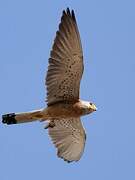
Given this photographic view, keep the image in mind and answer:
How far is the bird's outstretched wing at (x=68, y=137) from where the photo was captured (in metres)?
24.9

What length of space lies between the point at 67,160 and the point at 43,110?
1617 millimetres

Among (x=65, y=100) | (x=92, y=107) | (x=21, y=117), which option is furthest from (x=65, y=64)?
(x=21, y=117)

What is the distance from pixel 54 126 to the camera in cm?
2502

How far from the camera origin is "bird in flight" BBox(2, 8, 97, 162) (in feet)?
77.0

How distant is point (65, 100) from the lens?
24.5 m

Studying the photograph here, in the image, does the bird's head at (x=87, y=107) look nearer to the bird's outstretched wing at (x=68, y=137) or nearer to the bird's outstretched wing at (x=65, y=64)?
the bird's outstretched wing at (x=65, y=64)

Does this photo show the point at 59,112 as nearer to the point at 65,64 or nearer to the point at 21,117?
the point at 21,117

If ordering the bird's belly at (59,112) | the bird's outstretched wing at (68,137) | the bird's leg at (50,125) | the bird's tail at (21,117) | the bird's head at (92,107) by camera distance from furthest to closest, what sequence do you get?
1. the bird's outstretched wing at (68,137)
2. the bird's leg at (50,125)
3. the bird's head at (92,107)
4. the bird's belly at (59,112)
5. the bird's tail at (21,117)

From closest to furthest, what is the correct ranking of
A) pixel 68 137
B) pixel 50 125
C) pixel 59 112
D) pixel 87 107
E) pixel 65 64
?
pixel 65 64
pixel 59 112
pixel 87 107
pixel 50 125
pixel 68 137

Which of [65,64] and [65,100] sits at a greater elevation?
[65,64]

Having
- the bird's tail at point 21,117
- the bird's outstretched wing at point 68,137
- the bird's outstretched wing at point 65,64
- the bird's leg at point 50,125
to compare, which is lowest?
the bird's outstretched wing at point 68,137

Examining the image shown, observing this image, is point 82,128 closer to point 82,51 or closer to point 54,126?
point 54,126

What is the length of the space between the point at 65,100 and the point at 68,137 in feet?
4.32

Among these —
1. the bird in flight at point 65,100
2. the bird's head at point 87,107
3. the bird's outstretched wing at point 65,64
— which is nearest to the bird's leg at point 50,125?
the bird in flight at point 65,100
